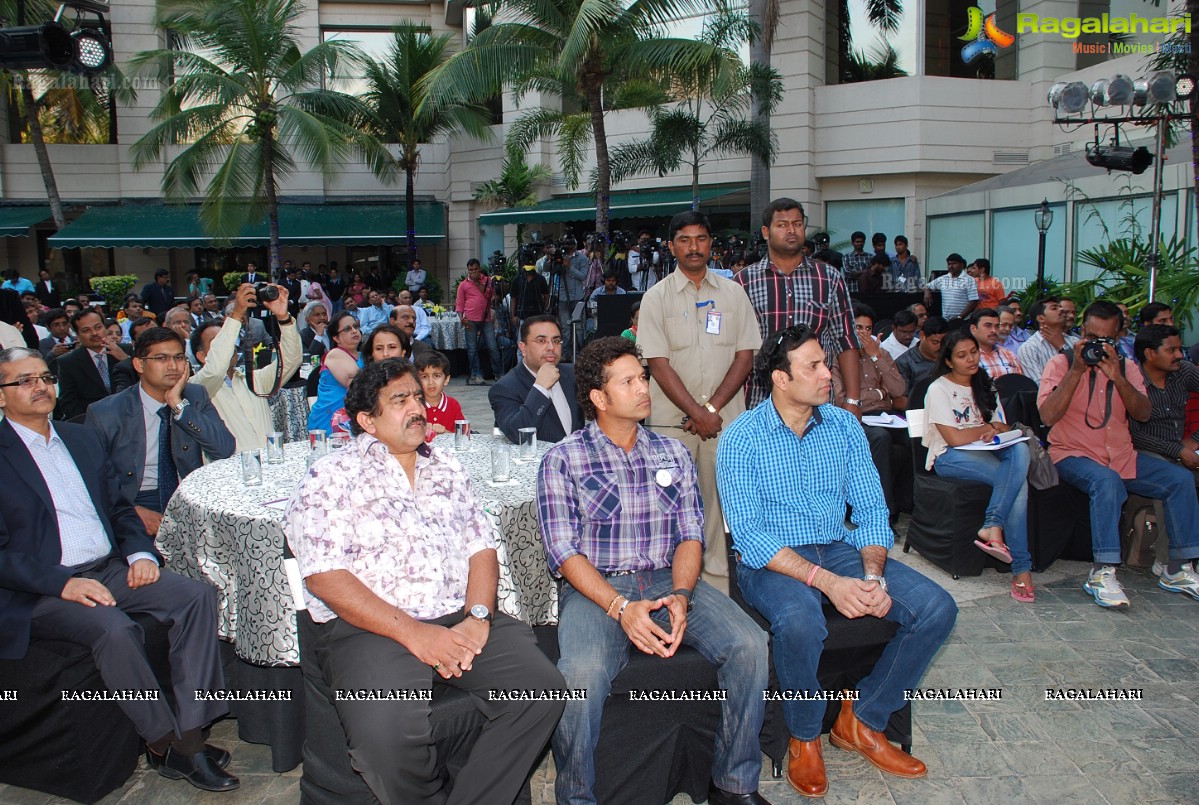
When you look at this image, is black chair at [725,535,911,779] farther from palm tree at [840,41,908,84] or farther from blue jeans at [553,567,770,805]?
palm tree at [840,41,908,84]

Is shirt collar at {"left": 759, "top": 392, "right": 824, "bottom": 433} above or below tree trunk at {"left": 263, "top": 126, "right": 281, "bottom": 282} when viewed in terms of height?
below

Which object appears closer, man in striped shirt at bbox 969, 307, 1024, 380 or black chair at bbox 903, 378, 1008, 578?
black chair at bbox 903, 378, 1008, 578

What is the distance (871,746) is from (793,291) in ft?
7.42

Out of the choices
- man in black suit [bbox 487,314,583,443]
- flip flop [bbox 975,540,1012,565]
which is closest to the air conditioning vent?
flip flop [bbox 975,540,1012,565]

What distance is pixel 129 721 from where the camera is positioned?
3.13 metres

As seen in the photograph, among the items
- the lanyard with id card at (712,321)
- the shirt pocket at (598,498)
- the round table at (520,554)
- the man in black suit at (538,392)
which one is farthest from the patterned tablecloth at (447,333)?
the shirt pocket at (598,498)

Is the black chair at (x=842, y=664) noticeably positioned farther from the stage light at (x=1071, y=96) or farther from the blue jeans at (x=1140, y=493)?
the stage light at (x=1071, y=96)

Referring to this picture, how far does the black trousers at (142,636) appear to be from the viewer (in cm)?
302

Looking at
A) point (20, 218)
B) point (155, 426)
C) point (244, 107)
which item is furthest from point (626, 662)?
point (20, 218)

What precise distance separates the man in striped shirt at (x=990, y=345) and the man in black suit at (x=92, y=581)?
435 centimetres

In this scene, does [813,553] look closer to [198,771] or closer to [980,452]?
[980,452]

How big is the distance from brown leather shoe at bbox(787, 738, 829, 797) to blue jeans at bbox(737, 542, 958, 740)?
4cm

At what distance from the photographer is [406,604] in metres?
2.80

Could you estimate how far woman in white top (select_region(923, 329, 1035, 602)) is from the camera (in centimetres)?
480
